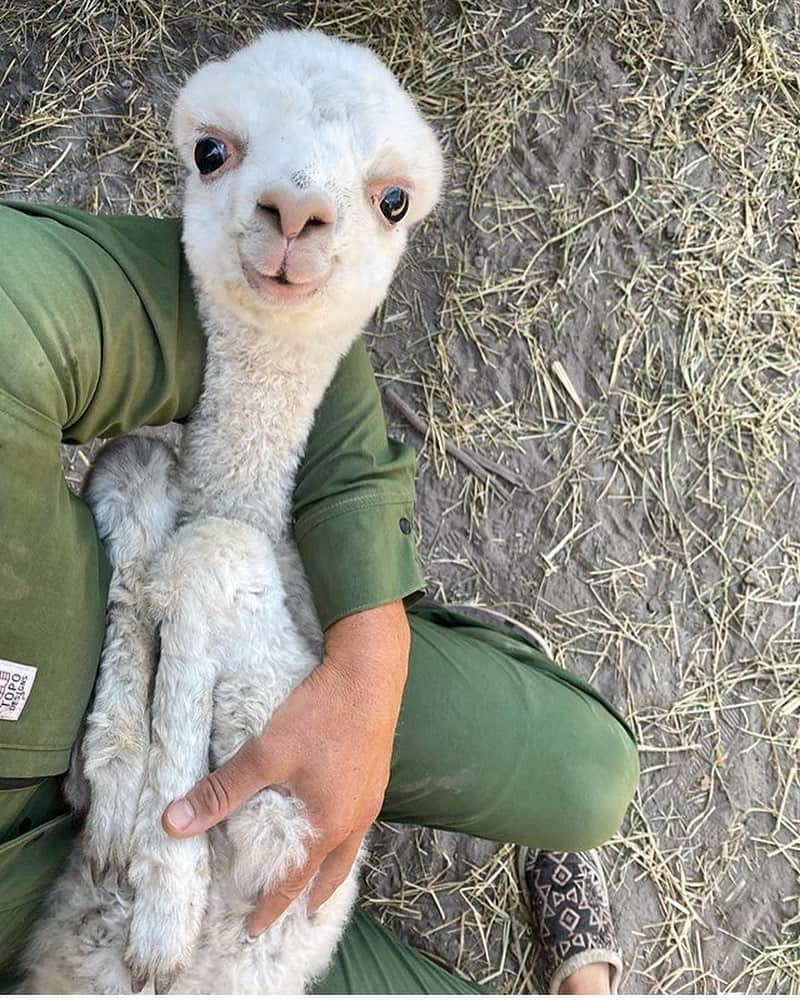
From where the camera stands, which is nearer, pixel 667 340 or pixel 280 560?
pixel 280 560

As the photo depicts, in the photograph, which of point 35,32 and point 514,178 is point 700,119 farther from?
point 35,32

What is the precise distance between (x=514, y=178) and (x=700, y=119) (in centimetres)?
41

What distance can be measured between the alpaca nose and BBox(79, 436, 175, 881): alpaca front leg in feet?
1.26

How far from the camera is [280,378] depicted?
121 cm

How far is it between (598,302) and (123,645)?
1.30 meters

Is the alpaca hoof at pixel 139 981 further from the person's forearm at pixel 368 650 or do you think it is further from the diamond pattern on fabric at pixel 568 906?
the diamond pattern on fabric at pixel 568 906

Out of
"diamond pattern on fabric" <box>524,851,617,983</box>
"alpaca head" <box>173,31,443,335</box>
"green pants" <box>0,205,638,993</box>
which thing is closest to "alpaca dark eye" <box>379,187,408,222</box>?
"alpaca head" <box>173,31,443,335</box>

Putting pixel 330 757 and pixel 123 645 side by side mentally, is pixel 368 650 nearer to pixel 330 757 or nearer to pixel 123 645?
pixel 330 757

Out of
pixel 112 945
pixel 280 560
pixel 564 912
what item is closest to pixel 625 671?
pixel 564 912

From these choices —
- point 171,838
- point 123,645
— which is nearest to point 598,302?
point 123,645

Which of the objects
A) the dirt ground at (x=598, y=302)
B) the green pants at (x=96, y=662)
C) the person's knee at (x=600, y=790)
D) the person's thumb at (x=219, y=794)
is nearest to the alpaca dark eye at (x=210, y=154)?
the green pants at (x=96, y=662)

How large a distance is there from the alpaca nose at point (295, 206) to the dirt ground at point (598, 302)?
3.27ft

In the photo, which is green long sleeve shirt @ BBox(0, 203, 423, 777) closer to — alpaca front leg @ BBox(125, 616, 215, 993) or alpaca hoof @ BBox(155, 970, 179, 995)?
alpaca front leg @ BBox(125, 616, 215, 993)

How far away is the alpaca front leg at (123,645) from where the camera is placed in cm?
108
